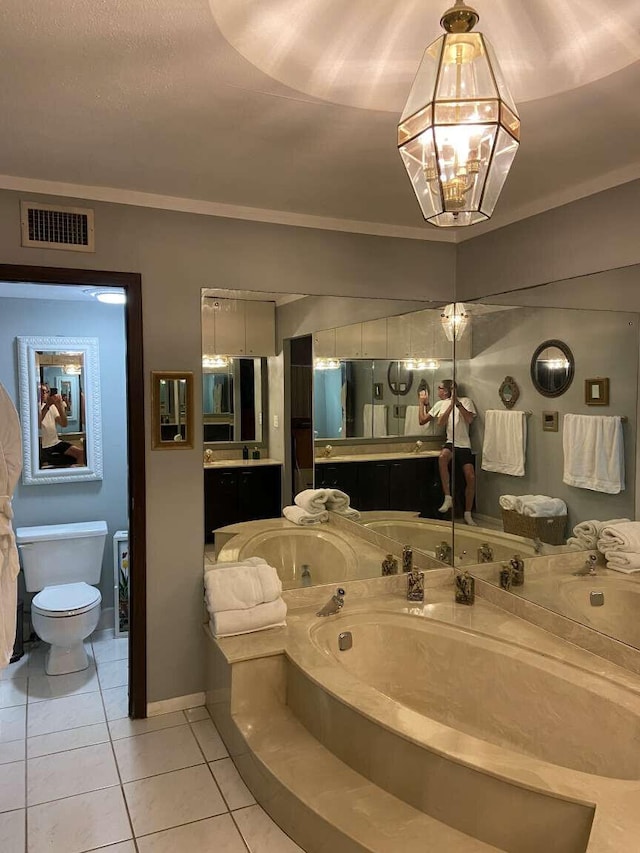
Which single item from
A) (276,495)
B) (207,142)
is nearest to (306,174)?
(207,142)

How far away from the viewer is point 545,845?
5.87 ft

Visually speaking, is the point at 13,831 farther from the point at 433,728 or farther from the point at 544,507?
the point at 544,507

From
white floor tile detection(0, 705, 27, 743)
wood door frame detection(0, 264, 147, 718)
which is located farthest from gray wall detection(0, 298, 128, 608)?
wood door frame detection(0, 264, 147, 718)

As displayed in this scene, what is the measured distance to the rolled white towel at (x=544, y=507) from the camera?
2795 millimetres

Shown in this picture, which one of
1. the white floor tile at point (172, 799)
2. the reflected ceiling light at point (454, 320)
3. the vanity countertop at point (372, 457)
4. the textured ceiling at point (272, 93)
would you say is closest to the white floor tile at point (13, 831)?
the white floor tile at point (172, 799)

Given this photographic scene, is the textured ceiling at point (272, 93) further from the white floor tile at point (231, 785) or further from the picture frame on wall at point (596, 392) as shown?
the white floor tile at point (231, 785)

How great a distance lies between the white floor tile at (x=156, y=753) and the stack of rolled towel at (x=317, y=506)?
114 centimetres

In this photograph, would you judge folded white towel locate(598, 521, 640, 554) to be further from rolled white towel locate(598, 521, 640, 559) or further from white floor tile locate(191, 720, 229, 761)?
white floor tile locate(191, 720, 229, 761)

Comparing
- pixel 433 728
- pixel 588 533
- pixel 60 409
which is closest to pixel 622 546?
pixel 588 533

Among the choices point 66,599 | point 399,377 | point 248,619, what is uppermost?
point 399,377

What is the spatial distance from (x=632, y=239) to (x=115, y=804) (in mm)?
3021

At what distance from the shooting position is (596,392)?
260cm

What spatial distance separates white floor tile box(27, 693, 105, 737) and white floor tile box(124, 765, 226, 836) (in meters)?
0.66

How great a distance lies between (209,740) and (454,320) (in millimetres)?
2477
